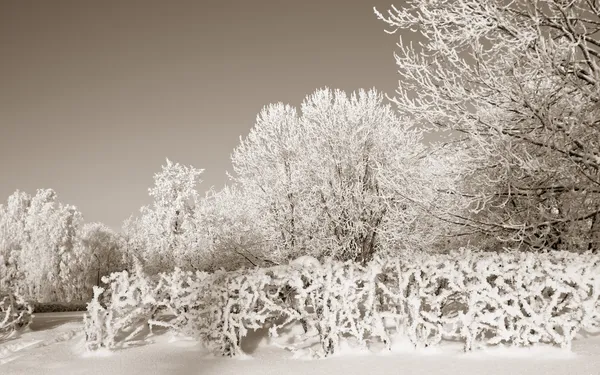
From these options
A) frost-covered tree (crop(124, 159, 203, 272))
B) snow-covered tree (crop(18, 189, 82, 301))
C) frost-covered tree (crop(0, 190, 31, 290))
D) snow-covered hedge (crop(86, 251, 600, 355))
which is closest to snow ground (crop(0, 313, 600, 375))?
snow-covered hedge (crop(86, 251, 600, 355))

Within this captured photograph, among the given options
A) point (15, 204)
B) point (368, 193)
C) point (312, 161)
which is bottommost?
point (368, 193)

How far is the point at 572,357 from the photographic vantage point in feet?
18.4

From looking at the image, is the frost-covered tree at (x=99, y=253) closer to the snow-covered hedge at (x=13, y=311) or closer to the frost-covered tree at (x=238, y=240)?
the frost-covered tree at (x=238, y=240)

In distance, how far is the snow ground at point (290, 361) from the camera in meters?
5.41

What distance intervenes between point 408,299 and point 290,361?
167 centimetres

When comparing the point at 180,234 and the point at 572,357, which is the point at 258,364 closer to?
the point at 572,357

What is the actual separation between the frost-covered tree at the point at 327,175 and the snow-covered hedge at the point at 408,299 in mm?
7116

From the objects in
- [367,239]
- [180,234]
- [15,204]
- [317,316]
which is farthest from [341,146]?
[15,204]

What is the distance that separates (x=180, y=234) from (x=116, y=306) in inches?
730

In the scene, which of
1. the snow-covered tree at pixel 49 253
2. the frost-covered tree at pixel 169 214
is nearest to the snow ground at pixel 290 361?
the frost-covered tree at pixel 169 214

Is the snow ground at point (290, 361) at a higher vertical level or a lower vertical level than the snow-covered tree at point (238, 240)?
lower

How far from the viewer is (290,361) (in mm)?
6199

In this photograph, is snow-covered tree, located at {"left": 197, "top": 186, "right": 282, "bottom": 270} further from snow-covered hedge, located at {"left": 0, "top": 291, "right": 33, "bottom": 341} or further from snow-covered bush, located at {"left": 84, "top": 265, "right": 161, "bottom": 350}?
snow-covered bush, located at {"left": 84, "top": 265, "right": 161, "bottom": 350}

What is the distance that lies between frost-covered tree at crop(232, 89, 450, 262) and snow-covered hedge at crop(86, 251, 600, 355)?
7.12 meters
